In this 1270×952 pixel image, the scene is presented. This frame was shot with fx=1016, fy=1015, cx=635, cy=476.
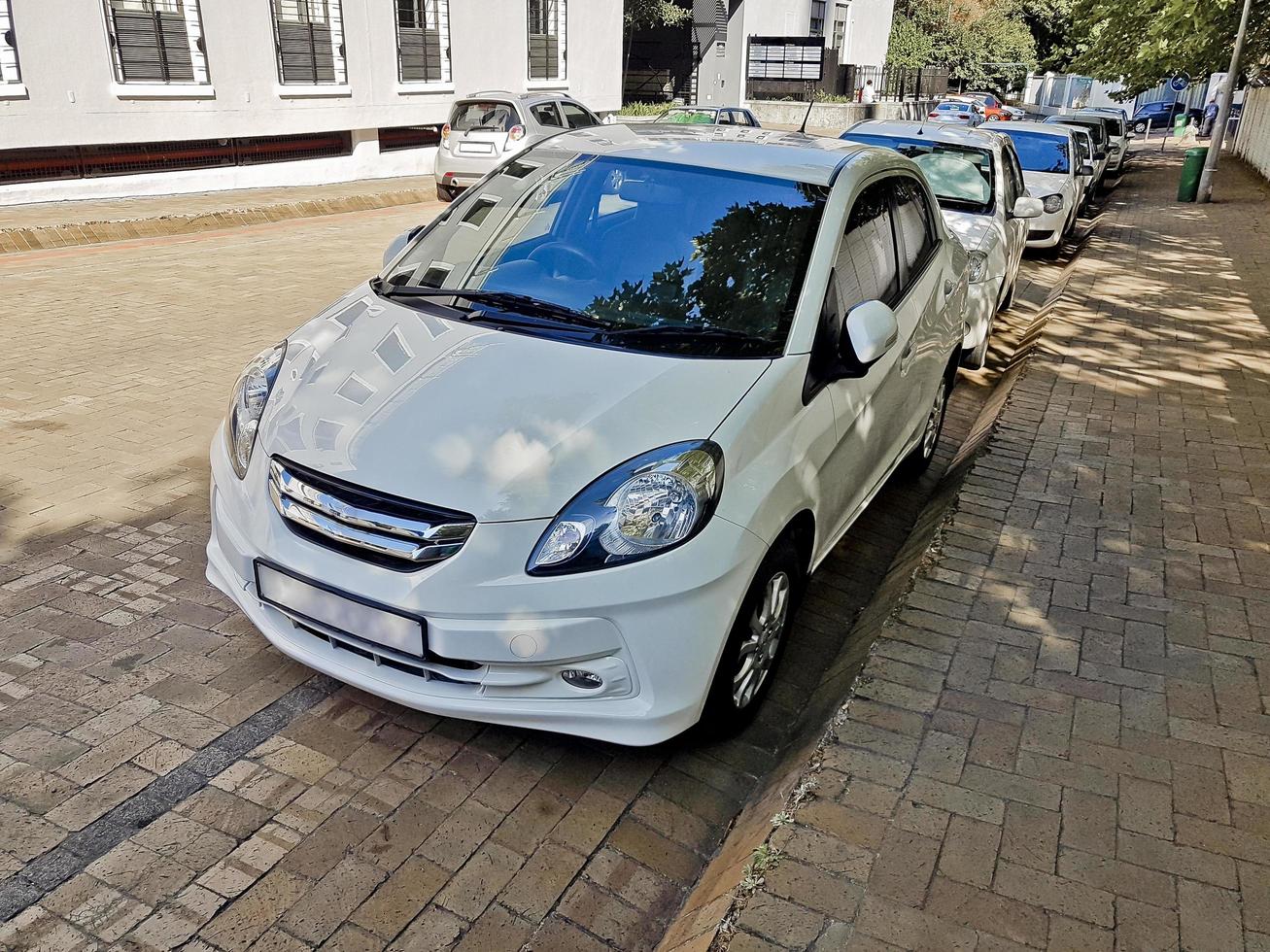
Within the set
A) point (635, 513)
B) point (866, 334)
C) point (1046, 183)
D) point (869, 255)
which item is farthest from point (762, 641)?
point (1046, 183)

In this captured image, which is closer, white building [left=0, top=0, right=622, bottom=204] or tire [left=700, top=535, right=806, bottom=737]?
tire [left=700, top=535, right=806, bottom=737]

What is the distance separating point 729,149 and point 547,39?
2040cm

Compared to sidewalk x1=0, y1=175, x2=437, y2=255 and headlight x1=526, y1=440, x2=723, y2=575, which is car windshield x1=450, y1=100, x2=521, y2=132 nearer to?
sidewalk x1=0, y1=175, x2=437, y2=255

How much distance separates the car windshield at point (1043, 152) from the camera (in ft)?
47.2

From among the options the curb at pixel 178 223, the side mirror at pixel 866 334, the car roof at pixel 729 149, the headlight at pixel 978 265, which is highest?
the car roof at pixel 729 149

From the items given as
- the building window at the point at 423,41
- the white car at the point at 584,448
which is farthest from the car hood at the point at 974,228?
the building window at the point at 423,41

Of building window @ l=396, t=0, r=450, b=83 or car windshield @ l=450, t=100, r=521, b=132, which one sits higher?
building window @ l=396, t=0, r=450, b=83

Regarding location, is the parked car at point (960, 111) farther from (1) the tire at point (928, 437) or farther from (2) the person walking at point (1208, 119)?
(1) the tire at point (928, 437)

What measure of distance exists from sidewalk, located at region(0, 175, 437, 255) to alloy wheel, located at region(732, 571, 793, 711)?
10798mm

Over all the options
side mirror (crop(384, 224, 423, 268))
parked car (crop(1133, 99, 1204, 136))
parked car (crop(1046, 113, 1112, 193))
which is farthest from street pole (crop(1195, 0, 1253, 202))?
parked car (crop(1133, 99, 1204, 136))

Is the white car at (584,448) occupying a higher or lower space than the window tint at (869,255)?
lower

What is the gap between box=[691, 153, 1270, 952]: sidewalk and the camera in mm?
2477

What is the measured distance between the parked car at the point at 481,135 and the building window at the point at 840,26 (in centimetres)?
3552

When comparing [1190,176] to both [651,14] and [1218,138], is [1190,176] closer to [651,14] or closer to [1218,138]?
[1218,138]
